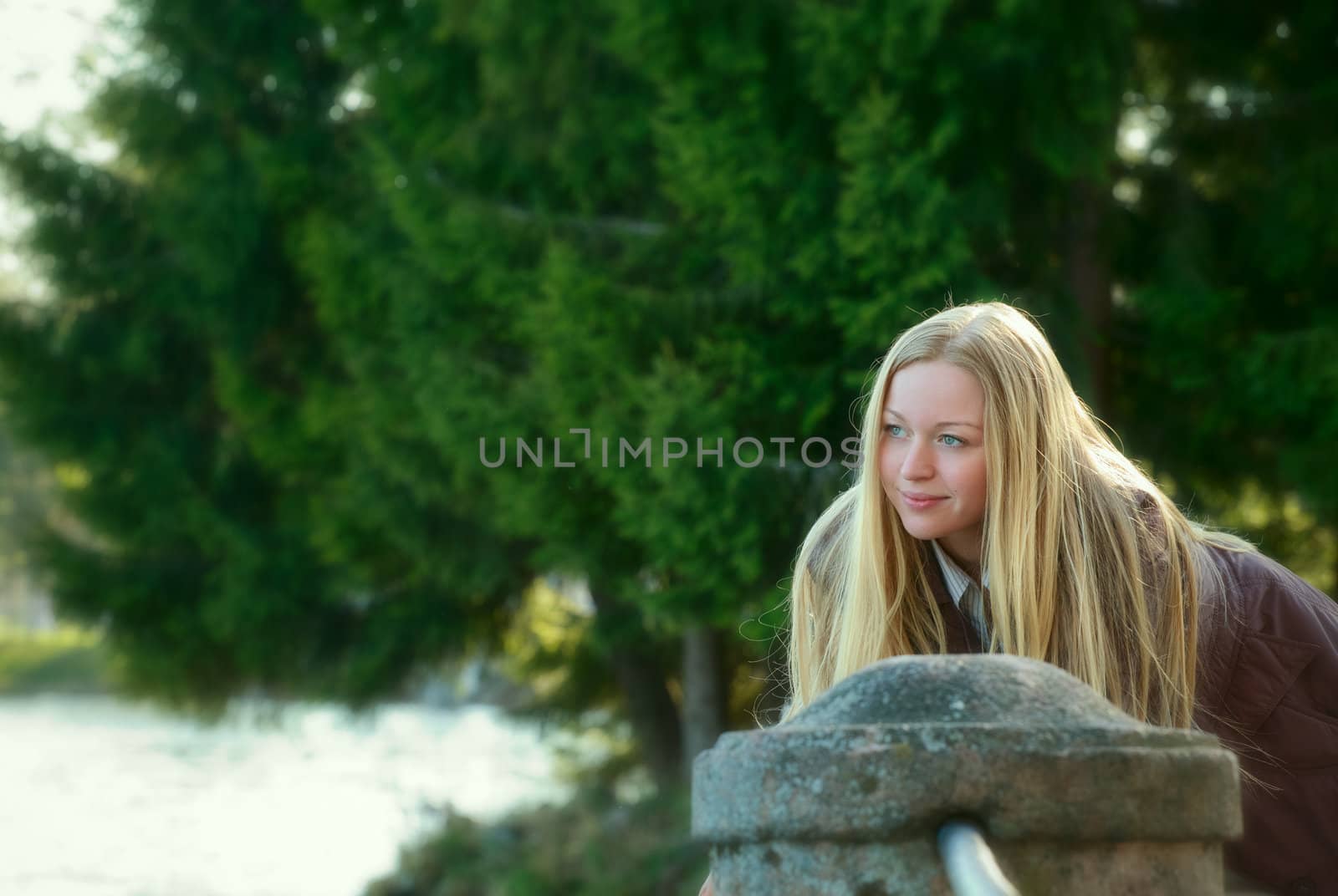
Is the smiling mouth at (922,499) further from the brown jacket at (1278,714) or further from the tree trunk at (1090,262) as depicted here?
the tree trunk at (1090,262)

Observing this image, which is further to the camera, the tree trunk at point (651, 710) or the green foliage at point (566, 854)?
the tree trunk at point (651, 710)

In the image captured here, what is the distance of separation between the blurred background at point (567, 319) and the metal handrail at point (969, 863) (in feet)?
7.68

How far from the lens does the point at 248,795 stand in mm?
17078

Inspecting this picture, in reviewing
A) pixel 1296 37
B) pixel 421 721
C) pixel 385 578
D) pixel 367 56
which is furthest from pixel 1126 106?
pixel 421 721

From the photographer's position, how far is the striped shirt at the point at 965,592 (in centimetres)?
237

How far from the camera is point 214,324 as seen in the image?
1003 cm

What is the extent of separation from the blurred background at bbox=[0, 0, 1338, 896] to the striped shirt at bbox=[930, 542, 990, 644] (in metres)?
1.27

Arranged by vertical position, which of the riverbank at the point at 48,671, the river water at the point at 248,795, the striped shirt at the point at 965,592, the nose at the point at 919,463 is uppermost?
the nose at the point at 919,463

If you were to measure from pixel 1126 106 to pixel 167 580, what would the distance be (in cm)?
656

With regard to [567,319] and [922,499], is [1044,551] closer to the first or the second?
[922,499]

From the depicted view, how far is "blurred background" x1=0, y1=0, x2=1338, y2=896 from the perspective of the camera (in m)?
6.39

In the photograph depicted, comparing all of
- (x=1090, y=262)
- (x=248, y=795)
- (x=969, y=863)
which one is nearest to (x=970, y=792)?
(x=969, y=863)

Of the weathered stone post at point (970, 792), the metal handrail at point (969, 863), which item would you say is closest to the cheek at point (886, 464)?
the weathered stone post at point (970, 792)

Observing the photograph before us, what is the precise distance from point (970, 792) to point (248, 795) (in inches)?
662
